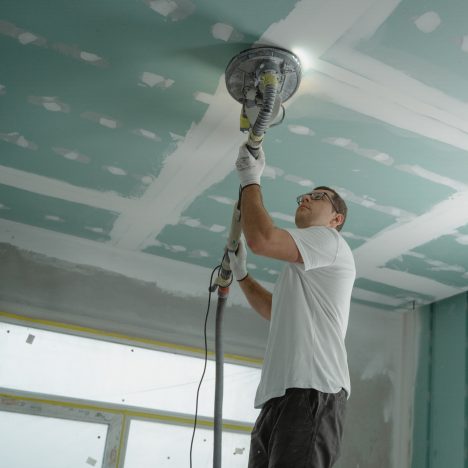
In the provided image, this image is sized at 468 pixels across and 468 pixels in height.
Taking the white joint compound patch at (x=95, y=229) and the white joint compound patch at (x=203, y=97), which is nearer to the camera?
the white joint compound patch at (x=203, y=97)

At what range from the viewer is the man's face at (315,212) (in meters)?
2.46

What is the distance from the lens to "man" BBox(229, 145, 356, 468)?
1.95 meters

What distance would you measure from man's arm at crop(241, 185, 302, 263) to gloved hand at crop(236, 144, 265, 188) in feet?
0.41

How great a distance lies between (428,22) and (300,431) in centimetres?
144

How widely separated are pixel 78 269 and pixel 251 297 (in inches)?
69.7

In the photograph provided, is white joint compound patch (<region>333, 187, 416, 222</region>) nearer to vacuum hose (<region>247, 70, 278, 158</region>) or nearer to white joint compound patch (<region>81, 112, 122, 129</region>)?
vacuum hose (<region>247, 70, 278, 158</region>)

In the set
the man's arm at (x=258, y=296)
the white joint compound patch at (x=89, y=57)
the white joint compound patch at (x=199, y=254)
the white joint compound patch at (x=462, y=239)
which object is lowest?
the man's arm at (x=258, y=296)

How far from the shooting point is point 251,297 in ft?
8.61

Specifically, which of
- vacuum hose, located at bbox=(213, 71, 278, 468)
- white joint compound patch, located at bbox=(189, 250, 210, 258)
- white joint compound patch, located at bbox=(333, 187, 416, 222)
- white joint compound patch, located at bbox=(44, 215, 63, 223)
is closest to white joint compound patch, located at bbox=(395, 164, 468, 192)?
white joint compound patch, located at bbox=(333, 187, 416, 222)

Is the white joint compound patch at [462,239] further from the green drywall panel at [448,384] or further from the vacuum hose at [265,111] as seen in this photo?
the vacuum hose at [265,111]

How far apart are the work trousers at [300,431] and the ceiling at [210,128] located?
1.24 m

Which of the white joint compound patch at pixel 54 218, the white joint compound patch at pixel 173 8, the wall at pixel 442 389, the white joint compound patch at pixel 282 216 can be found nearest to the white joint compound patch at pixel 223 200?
the white joint compound patch at pixel 282 216

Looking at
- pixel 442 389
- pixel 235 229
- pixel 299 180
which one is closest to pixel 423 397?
pixel 442 389

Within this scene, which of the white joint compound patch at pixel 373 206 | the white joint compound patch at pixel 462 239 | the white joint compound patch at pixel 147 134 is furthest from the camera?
the white joint compound patch at pixel 462 239
